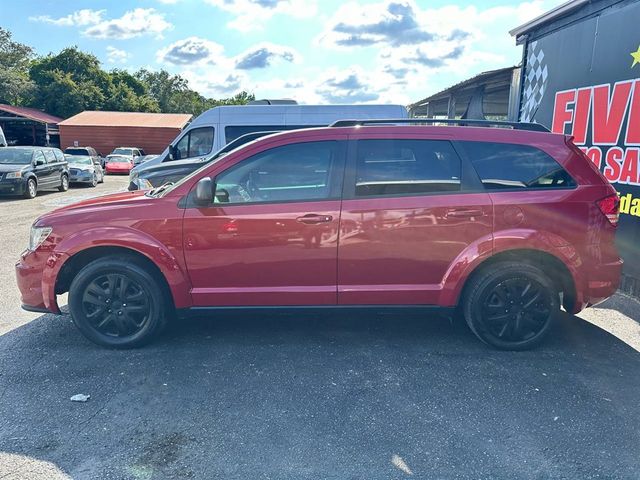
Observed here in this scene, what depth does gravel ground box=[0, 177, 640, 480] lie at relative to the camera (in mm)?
2613

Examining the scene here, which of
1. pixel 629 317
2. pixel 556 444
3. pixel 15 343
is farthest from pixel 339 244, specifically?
pixel 629 317

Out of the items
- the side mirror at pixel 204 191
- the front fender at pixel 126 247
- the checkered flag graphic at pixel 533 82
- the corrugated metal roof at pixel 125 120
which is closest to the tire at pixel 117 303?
the front fender at pixel 126 247

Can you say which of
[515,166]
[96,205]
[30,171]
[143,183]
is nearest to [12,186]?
[30,171]

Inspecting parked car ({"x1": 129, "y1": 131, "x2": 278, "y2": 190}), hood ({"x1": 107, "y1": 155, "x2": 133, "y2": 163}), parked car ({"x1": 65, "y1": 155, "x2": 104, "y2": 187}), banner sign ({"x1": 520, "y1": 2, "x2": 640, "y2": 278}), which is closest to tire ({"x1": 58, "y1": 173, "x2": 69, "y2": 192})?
parked car ({"x1": 65, "y1": 155, "x2": 104, "y2": 187})

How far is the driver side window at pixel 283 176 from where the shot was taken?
3830 mm

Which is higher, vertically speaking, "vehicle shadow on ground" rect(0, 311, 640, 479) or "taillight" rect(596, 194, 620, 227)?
"taillight" rect(596, 194, 620, 227)

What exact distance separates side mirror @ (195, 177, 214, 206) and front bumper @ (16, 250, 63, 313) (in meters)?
1.28

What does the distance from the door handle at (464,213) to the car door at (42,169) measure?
47.4ft

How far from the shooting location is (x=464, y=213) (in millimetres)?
3787

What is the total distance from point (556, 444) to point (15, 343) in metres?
4.26

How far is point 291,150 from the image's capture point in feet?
12.9

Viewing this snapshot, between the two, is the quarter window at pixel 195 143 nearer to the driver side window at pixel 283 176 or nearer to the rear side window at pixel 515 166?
the driver side window at pixel 283 176

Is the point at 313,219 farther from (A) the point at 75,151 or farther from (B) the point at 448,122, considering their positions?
(A) the point at 75,151

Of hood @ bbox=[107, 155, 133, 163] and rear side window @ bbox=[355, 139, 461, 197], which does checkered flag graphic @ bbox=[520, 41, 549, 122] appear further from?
hood @ bbox=[107, 155, 133, 163]
